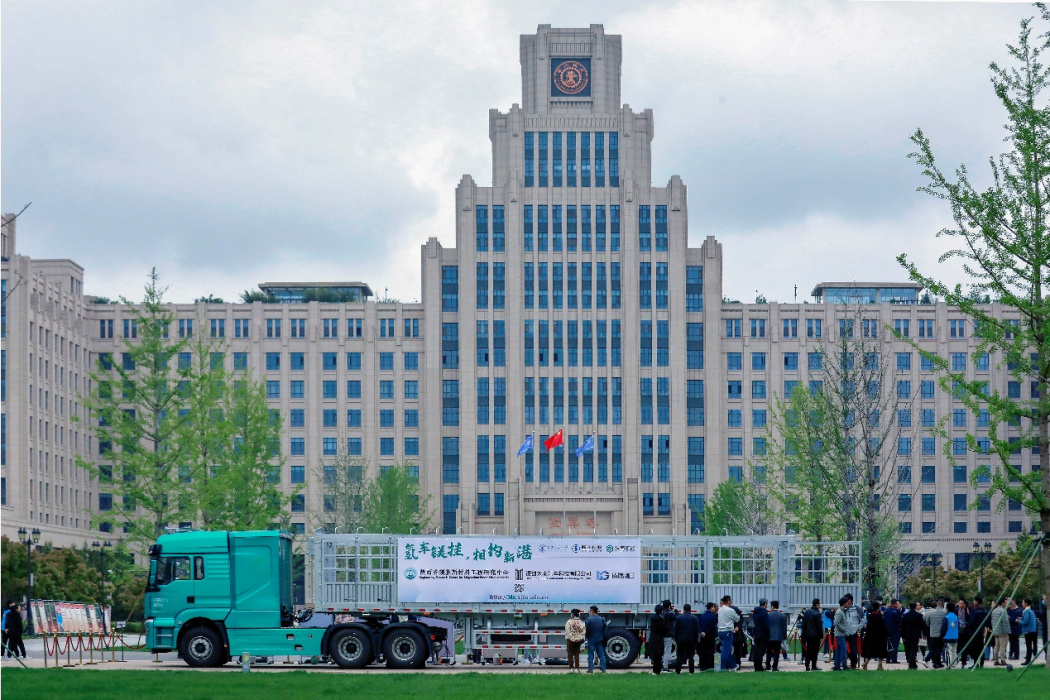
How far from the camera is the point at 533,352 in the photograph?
118000 millimetres

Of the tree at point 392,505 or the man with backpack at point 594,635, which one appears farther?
the tree at point 392,505

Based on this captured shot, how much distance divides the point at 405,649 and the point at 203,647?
491cm

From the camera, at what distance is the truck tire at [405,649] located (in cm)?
3625

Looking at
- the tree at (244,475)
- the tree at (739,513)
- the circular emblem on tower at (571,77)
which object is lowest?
the tree at (739,513)

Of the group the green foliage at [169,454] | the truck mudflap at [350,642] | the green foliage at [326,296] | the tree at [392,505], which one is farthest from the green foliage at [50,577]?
the green foliage at [326,296]

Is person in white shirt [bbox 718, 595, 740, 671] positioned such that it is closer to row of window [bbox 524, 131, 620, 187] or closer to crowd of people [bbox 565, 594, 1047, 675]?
crowd of people [bbox 565, 594, 1047, 675]

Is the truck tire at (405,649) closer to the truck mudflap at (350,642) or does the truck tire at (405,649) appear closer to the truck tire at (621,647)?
the truck mudflap at (350,642)

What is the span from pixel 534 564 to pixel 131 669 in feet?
33.0

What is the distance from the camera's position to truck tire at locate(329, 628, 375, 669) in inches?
1426

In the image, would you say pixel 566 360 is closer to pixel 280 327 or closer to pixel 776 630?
pixel 280 327

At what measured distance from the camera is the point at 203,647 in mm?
36688

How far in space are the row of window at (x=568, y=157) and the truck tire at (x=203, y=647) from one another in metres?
84.4

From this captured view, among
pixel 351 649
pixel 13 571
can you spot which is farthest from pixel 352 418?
pixel 351 649

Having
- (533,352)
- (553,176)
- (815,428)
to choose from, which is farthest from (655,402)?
(815,428)
